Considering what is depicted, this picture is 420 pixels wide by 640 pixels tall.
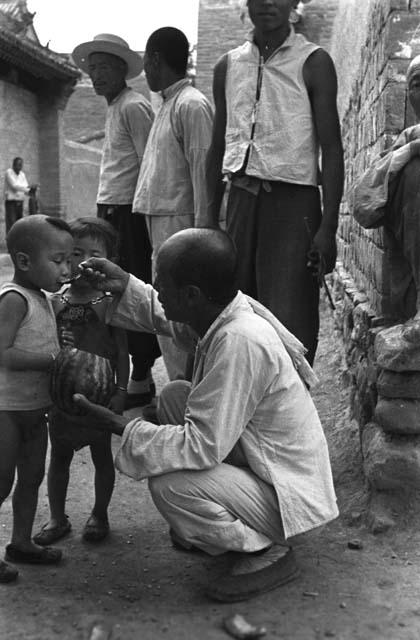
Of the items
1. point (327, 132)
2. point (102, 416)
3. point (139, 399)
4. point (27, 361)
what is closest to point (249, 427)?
point (102, 416)

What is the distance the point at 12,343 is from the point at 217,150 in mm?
1670

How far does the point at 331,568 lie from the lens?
2.85 meters

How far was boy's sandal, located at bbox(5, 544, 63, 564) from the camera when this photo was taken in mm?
2846

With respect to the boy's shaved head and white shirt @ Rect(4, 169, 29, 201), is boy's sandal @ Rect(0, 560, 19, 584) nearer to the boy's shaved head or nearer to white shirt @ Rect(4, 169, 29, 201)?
the boy's shaved head

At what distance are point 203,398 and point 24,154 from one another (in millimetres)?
18302

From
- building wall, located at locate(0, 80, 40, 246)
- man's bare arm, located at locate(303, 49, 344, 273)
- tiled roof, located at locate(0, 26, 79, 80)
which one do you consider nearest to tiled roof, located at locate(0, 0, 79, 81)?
tiled roof, located at locate(0, 26, 79, 80)

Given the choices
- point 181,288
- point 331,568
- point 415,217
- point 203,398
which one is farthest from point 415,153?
point 331,568

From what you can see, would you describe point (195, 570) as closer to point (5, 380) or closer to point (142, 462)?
point (142, 462)

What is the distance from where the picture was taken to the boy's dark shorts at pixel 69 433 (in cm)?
298

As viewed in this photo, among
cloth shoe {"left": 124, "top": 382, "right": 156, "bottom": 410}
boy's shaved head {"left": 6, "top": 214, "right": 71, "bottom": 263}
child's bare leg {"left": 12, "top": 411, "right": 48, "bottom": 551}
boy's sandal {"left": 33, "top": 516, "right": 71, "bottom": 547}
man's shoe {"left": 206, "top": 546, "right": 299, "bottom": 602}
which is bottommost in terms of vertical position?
cloth shoe {"left": 124, "top": 382, "right": 156, "bottom": 410}

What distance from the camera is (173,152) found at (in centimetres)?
433

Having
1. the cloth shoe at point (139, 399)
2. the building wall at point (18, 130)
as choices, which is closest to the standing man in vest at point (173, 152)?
the cloth shoe at point (139, 399)

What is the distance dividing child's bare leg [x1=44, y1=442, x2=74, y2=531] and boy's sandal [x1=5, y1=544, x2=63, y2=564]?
0.75 ft

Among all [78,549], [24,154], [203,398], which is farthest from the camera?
[24,154]
